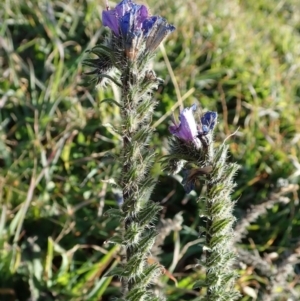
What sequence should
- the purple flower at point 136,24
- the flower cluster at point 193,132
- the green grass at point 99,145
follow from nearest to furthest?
1. the purple flower at point 136,24
2. the flower cluster at point 193,132
3. the green grass at point 99,145

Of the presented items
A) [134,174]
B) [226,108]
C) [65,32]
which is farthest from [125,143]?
[65,32]

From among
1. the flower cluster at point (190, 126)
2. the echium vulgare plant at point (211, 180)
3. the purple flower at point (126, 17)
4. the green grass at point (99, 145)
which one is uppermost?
the purple flower at point (126, 17)

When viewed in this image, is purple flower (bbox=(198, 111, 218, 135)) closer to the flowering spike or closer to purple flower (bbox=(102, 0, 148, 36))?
the flowering spike

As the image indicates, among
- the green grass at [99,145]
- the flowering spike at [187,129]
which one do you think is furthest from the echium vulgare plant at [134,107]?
the green grass at [99,145]

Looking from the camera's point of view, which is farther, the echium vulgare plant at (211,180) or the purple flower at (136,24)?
the echium vulgare plant at (211,180)

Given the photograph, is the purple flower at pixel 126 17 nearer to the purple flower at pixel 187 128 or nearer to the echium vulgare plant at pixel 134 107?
the echium vulgare plant at pixel 134 107

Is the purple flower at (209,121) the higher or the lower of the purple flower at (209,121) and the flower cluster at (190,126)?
the higher
